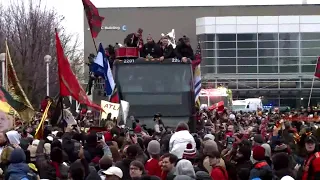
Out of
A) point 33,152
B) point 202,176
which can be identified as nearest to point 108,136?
point 33,152

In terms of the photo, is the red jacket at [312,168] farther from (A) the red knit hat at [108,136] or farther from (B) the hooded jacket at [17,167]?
(A) the red knit hat at [108,136]

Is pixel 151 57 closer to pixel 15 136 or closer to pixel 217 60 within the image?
pixel 15 136

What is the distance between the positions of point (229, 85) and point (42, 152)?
2635 inches

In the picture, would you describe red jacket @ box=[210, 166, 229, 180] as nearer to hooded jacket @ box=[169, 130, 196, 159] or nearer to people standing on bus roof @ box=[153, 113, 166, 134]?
hooded jacket @ box=[169, 130, 196, 159]

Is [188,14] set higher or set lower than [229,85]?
higher

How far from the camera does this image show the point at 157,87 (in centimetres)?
2275

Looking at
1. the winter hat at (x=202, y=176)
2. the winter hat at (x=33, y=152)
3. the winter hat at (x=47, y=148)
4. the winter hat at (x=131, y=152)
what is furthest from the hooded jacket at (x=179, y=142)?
the winter hat at (x=202, y=176)

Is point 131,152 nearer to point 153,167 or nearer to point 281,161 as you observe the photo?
point 153,167

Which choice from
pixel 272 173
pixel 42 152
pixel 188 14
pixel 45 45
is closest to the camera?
pixel 272 173

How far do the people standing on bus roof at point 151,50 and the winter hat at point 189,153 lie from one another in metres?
11.7

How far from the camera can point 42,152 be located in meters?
12.0

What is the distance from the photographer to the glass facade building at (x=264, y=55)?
252 feet

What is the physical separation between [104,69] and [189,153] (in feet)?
35.7

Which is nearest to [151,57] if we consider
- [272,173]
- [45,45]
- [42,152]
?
[42,152]
